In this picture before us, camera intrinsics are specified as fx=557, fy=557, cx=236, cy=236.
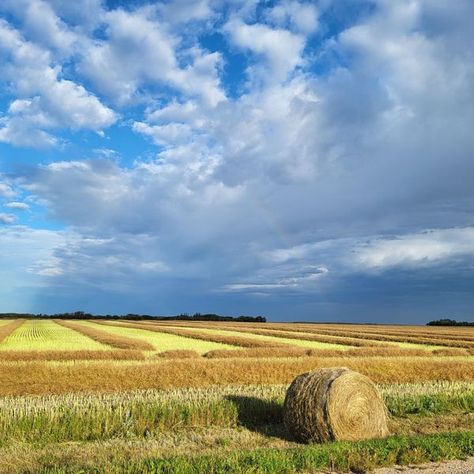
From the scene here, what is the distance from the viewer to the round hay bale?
11711 mm

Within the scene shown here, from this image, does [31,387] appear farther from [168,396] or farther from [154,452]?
[154,452]

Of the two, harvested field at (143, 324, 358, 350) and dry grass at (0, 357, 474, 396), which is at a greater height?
harvested field at (143, 324, 358, 350)

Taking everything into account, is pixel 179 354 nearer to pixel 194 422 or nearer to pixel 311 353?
pixel 311 353

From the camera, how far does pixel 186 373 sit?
2070cm

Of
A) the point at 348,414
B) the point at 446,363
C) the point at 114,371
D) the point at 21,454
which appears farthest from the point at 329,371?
the point at 446,363

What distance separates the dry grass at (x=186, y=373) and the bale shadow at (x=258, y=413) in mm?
5569

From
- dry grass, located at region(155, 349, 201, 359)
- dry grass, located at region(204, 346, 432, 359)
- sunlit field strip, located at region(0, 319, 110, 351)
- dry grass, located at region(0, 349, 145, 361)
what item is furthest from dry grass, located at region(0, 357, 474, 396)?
sunlit field strip, located at region(0, 319, 110, 351)

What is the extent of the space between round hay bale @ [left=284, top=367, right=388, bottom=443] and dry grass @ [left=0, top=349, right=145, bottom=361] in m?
17.3

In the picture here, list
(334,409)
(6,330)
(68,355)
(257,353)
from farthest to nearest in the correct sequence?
(6,330) → (257,353) → (68,355) → (334,409)

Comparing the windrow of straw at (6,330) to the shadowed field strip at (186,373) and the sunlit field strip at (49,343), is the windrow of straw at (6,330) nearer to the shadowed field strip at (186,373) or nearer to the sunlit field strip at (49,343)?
the sunlit field strip at (49,343)

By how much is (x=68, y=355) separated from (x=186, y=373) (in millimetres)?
10493

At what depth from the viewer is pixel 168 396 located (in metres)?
15.0

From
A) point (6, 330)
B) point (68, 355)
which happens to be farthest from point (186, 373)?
point (6, 330)

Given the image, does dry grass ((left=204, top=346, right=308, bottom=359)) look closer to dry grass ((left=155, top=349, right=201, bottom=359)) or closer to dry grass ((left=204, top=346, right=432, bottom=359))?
dry grass ((left=204, top=346, right=432, bottom=359))
